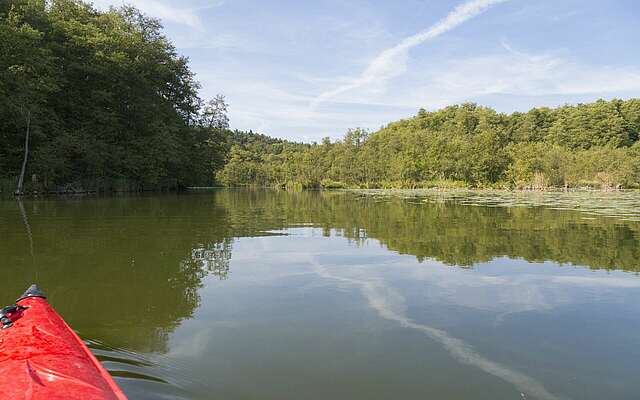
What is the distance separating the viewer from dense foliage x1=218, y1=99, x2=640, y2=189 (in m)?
49.7

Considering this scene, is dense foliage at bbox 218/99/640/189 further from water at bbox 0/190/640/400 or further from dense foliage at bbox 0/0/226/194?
water at bbox 0/190/640/400

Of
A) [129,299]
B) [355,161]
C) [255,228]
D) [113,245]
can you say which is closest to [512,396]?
[129,299]

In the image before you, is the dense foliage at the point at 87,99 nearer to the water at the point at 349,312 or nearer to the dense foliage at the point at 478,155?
the water at the point at 349,312

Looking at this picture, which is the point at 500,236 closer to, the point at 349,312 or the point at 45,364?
the point at 349,312

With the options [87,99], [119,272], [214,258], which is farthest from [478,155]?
[119,272]

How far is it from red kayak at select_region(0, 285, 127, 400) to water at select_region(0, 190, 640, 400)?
59 cm

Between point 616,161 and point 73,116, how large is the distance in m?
52.9

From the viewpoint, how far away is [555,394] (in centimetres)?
269

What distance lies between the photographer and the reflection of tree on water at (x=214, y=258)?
619 centimetres

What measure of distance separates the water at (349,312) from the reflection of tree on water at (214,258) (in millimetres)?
35

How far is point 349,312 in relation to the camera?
174 inches

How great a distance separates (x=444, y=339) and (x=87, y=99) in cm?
3485

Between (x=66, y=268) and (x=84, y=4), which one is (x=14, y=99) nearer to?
(x=84, y=4)

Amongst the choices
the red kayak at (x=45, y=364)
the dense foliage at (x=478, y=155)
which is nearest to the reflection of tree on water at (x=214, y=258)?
the red kayak at (x=45, y=364)
